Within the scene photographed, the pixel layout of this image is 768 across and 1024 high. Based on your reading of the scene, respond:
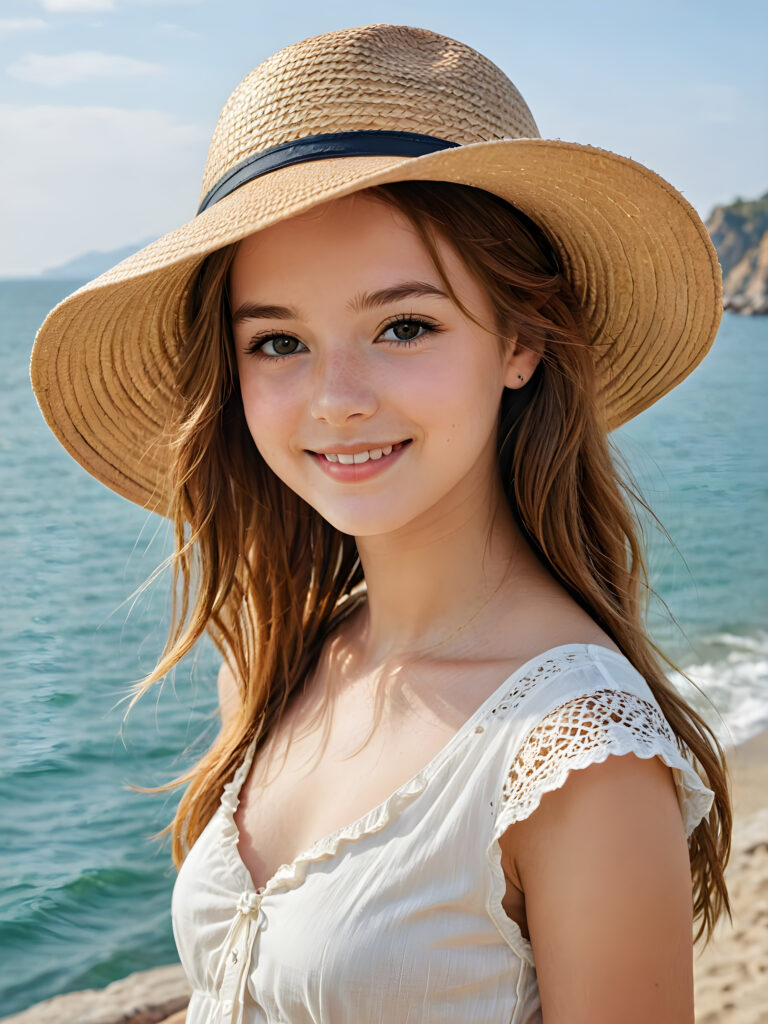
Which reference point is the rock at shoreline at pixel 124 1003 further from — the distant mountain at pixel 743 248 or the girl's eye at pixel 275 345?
the distant mountain at pixel 743 248

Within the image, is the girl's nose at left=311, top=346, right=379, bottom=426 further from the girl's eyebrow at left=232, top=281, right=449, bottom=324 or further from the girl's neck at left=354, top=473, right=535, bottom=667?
the girl's neck at left=354, top=473, right=535, bottom=667

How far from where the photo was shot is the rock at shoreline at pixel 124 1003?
395 cm

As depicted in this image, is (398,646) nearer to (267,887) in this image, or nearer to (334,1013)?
(267,887)

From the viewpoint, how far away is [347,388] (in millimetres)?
1521

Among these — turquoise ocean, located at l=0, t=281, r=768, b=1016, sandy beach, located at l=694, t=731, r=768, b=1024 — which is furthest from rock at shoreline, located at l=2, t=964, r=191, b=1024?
sandy beach, located at l=694, t=731, r=768, b=1024

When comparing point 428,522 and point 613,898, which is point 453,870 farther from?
point 428,522

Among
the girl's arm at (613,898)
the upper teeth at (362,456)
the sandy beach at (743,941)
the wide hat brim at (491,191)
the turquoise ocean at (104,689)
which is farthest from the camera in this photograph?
the turquoise ocean at (104,689)

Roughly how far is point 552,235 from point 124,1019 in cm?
349

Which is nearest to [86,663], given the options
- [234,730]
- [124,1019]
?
[124,1019]

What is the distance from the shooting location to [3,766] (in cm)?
533

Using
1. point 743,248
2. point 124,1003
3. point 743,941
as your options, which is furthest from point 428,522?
point 743,248

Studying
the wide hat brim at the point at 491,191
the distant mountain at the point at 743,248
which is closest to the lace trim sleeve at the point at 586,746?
the wide hat brim at the point at 491,191

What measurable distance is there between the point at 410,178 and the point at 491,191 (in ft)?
0.72

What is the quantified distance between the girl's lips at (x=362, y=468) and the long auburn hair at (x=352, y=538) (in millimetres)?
248
